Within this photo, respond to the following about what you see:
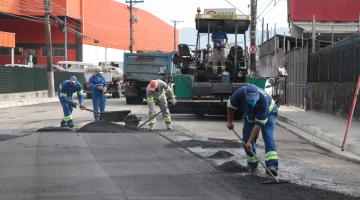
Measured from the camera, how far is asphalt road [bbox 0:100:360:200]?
7.43 metres

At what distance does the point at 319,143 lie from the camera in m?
13.9

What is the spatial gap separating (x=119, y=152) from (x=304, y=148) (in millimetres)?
4308

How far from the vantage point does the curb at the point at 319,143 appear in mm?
11671

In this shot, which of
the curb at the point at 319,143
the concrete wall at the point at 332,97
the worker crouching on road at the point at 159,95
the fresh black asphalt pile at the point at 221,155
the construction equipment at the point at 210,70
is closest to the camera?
the fresh black asphalt pile at the point at 221,155

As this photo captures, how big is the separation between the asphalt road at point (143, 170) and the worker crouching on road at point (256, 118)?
35 centimetres

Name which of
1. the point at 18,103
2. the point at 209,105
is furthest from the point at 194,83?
the point at 18,103

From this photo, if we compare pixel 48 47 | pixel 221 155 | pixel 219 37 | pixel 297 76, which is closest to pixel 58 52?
pixel 48 47

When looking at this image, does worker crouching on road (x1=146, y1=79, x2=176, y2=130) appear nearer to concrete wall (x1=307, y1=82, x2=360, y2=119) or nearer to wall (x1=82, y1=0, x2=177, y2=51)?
concrete wall (x1=307, y1=82, x2=360, y2=119)

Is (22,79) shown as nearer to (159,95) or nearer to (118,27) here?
(159,95)

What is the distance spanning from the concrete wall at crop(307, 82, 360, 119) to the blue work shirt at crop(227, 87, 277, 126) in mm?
9553

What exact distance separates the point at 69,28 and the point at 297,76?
4208 cm

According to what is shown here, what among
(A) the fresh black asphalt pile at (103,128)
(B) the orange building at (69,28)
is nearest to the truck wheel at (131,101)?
(A) the fresh black asphalt pile at (103,128)

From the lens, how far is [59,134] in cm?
1402

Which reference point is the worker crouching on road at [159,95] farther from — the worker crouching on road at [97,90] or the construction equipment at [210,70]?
the construction equipment at [210,70]
